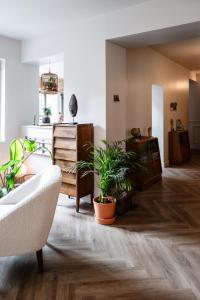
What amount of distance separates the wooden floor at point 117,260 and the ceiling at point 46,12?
2.73 m

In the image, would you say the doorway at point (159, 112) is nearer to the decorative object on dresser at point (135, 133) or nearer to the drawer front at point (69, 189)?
the decorative object on dresser at point (135, 133)

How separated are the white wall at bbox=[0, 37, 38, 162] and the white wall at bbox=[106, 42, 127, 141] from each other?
6.82ft

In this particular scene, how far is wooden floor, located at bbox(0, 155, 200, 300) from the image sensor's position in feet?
6.87

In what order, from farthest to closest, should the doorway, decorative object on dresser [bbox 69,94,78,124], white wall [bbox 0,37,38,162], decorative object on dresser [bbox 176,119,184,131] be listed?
decorative object on dresser [bbox 176,119,184,131]
the doorway
white wall [bbox 0,37,38,162]
decorative object on dresser [bbox 69,94,78,124]

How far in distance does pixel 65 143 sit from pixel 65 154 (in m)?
0.16

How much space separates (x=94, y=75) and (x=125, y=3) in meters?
1.02

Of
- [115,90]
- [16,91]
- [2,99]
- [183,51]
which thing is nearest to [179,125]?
[183,51]

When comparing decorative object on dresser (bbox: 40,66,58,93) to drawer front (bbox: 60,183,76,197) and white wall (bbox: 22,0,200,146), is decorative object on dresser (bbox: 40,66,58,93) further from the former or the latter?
drawer front (bbox: 60,183,76,197)

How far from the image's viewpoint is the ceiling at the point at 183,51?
18.0 feet

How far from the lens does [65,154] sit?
394 centimetres

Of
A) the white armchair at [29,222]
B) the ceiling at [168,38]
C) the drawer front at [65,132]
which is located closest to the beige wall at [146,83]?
the ceiling at [168,38]

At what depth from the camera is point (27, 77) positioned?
5414 mm

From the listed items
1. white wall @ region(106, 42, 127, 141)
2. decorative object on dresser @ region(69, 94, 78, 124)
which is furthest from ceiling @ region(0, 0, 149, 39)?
decorative object on dresser @ region(69, 94, 78, 124)

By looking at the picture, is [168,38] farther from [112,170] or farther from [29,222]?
[29,222]
